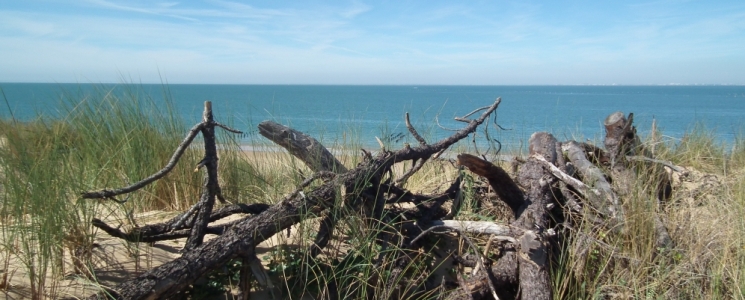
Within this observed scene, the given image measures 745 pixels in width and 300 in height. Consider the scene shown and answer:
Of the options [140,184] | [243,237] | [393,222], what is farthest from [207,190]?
[393,222]

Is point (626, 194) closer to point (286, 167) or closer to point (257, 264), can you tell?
point (257, 264)

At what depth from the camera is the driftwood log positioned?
2406mm

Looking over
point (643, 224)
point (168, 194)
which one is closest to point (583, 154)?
point (643, 224)

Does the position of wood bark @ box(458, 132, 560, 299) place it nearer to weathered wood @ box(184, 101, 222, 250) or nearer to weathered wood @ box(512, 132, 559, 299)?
weathered wood @ box(512, 132, 559, 299)

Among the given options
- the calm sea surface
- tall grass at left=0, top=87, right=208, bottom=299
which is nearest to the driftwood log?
tall grass at left=0, top=87, right=208, bottom=299

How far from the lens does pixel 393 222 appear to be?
311 centimetres

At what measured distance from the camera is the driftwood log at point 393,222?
7.89 ft

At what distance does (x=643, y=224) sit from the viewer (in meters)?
2.81

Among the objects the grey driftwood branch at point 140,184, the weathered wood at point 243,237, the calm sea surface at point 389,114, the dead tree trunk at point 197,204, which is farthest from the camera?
the calm sea surface at point 389,114

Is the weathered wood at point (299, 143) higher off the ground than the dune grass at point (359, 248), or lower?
higher

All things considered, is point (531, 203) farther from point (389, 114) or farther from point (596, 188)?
point (389, 114)

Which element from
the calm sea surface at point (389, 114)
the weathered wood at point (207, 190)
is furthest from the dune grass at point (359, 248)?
the calm sea surface at point (389, 114)

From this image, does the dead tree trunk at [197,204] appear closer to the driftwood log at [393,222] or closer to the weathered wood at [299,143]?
the driftwood log at [393,222]

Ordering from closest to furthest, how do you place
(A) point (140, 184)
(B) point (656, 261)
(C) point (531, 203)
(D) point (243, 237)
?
(D) point (243, 237), (A) point (140, 184), (B) point (656, 261), (C) point (531, 203)
